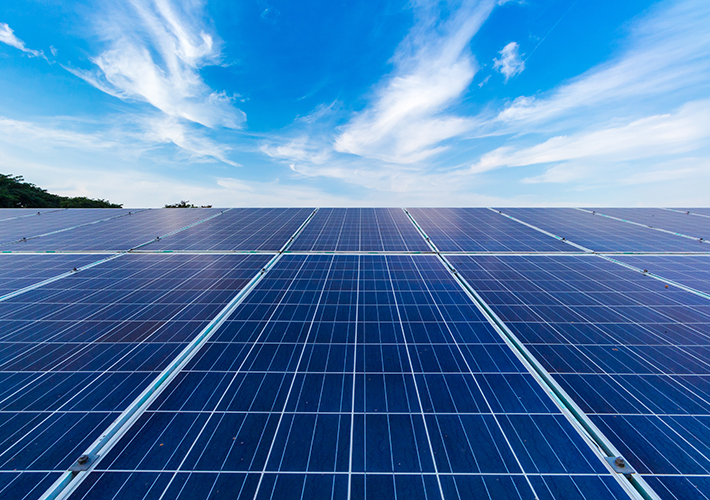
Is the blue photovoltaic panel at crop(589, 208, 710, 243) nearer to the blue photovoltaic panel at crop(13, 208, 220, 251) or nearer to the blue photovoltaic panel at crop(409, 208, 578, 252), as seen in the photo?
the blue photovoltaic panel at crop(409, 208, 578, 252)

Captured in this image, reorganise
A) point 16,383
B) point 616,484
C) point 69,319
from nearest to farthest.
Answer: point 616,484, point 16,383, point 69,319

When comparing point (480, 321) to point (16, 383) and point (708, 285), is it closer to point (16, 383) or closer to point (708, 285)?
point (708, 285)

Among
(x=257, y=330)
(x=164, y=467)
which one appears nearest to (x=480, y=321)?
(x=257, y=330)

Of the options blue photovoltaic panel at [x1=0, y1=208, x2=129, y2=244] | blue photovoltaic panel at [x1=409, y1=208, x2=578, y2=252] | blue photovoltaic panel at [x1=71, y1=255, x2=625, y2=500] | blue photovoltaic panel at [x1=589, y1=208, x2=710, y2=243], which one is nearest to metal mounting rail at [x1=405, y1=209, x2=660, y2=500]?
blue photovoltaic panel at [x1=71, y1=255, x2=625, y2=500]

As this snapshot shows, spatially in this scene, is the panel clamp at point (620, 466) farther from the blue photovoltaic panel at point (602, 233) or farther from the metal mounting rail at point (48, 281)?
the metal mounting rail at point (48, 281)

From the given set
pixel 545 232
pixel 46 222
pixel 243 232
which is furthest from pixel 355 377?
pixel 46 222

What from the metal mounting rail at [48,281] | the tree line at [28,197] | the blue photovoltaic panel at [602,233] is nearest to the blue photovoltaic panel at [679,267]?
the blue photovoltaic panel at [602,233]

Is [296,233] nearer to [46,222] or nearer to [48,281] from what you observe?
[48,281]
